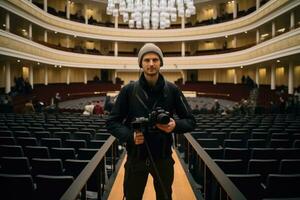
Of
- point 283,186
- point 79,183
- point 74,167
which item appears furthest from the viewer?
point 74,167

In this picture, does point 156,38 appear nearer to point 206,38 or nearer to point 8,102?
point 206,38

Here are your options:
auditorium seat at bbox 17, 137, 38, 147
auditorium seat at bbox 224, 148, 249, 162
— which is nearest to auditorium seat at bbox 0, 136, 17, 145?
auditorium seat at bbox 17, 137, 38, 147

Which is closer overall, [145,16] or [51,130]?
[51,130]

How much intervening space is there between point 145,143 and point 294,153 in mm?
4296

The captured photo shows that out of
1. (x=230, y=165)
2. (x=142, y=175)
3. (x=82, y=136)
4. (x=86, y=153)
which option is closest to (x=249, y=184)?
(x=230, y=165)

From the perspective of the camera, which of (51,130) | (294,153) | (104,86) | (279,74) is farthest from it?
(104,86)

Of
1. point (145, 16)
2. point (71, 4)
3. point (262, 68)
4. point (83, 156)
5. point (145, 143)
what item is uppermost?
point (71, 4)

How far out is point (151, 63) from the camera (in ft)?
10.0

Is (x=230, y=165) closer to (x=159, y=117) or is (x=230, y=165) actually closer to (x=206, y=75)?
(x=159, y=117)

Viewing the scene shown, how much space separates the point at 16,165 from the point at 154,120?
3.36 meters

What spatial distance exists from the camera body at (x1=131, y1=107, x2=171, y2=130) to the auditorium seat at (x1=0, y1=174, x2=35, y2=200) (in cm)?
190

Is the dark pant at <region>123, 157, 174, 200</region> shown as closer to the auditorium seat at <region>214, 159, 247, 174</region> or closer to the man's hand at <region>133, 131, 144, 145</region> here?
the man's hand at <region>133, 131, 144, 145</region>

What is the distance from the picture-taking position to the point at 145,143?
304 cm

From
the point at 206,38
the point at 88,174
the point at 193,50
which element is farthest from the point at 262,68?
the point at 88,174
